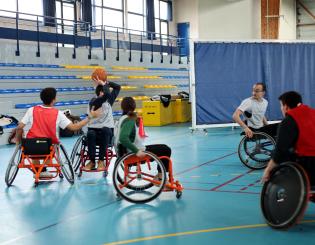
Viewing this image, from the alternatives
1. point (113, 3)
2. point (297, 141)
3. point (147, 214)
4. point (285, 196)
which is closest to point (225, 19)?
point (113, 3)

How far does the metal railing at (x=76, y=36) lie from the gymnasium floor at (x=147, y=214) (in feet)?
24.7

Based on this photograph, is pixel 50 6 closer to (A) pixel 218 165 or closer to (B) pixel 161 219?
(A) pixel 218 165

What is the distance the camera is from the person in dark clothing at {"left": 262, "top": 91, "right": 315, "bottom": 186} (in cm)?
350

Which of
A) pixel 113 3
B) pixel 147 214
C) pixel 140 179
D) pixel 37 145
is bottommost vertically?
pixel 147 214

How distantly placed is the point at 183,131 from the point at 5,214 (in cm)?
714

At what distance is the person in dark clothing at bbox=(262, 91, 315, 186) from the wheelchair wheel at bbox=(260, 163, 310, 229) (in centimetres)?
10

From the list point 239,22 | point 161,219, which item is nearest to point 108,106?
point 161,219

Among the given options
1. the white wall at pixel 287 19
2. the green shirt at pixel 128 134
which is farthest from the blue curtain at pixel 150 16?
the green shirt at pixel 128 134

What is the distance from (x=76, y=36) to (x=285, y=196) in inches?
469

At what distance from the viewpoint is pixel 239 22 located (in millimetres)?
20562

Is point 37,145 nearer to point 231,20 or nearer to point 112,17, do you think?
point 112,17

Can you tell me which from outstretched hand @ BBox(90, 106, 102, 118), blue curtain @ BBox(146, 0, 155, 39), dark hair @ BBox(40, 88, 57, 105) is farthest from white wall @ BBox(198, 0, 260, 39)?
dark hair @ BBox(40, 88, 57, 105)

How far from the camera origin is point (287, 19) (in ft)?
72.6

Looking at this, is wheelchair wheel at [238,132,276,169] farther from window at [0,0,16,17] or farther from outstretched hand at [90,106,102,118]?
window at [0,0,16,17]
